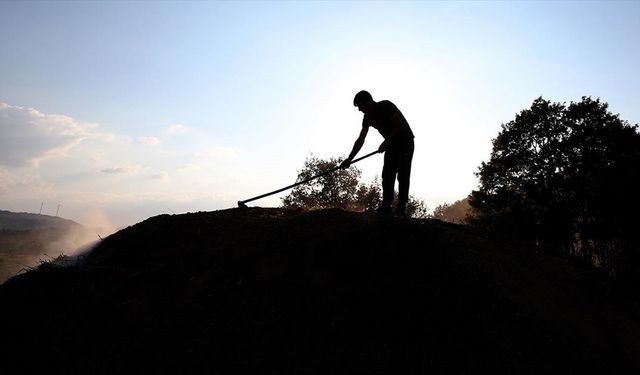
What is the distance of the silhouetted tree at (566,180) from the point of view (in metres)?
17.1

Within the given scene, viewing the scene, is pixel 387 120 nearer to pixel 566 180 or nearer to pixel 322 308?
pixel 322 308

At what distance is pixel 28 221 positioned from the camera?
145750 millimetres

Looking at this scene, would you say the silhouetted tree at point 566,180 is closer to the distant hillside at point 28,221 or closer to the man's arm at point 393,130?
the man's arm at point 393,130

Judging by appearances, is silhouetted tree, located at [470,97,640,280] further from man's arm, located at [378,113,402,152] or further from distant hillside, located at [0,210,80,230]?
distant hillside, located at [0,210,80,230]

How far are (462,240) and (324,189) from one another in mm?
27455

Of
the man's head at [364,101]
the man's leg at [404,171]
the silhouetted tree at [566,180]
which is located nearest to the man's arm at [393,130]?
the man's leg at [404,171]

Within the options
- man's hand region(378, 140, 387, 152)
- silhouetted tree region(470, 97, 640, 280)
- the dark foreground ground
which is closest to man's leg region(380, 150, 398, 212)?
man's hand region(378, 140, 387, 152)

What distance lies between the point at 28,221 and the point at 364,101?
6886 inches

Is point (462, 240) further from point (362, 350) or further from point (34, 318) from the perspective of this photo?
point (34, 318)

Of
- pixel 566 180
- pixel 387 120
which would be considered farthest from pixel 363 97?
pixel 566 180

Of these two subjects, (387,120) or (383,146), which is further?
(387,120)

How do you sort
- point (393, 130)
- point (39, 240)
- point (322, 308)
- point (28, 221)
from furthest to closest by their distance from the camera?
point (28, 221) → point (39, 240) → point (393, 130) → point (322, 308)

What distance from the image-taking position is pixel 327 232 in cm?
500

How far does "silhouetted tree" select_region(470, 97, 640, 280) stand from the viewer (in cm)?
1711
